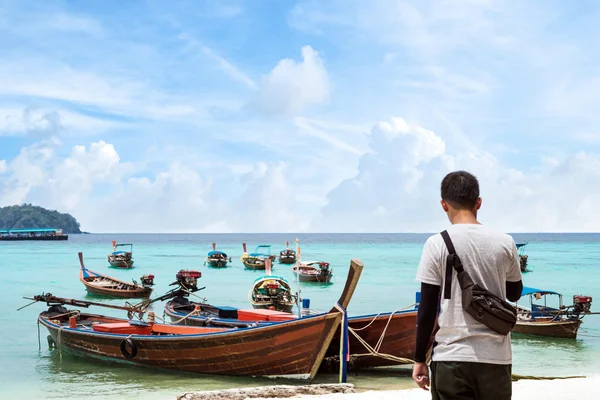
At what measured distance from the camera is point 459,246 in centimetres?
339

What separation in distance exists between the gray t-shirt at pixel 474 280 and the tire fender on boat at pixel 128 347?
11468 mm

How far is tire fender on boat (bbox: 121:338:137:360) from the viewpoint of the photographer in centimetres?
1379

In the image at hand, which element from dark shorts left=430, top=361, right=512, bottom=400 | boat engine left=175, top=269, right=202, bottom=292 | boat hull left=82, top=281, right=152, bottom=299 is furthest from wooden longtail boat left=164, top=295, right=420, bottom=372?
boat hull left=82, top=281, right=152, bottom=299

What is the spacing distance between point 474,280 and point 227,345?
9.75m

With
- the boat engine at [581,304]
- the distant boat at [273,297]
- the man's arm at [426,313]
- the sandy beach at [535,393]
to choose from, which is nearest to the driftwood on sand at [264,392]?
the sandy beach at [535,393]

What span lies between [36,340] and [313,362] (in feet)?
39.8

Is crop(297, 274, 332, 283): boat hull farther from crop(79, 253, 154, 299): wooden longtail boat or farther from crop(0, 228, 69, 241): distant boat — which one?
crop(0, 228, 69, 241): distant boat

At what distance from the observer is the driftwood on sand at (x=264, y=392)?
31.1ft

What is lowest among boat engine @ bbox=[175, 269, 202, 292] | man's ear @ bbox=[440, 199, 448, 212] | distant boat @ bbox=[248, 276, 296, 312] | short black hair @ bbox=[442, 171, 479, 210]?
distant boat @ bbox=[248, 276, 296, 312]

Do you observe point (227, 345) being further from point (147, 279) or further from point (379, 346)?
point (147, 279)

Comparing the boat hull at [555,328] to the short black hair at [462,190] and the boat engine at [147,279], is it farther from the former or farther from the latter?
the boat engine at [147,279]

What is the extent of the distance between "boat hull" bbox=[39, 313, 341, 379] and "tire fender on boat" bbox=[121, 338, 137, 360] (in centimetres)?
7

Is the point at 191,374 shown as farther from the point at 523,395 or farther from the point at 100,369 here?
the point at 523,395

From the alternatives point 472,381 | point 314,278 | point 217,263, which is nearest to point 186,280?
point 472,381
